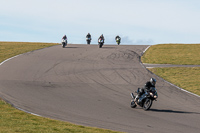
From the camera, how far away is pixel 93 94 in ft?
62.0

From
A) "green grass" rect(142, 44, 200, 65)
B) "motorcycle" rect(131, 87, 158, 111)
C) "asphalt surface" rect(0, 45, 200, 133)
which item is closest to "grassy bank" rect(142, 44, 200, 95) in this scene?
"green grass" rect(142, 44, 200, 65)

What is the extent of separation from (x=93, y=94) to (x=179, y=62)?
60.8 ft

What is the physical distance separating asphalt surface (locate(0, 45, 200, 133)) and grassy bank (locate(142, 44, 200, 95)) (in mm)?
1368

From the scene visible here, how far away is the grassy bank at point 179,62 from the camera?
24.8 metres

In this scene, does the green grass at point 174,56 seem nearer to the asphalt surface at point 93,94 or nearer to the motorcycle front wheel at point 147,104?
the asphalt surface at point 93,94

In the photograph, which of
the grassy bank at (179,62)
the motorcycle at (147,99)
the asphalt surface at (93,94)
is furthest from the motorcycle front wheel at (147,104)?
the grassy bank at (179,62)

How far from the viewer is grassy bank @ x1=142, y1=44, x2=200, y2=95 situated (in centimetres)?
2481

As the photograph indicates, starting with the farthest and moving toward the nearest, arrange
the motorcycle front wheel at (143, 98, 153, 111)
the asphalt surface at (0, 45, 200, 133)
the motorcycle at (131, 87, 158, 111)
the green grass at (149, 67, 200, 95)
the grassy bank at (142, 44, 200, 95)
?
the grassy bank at (142, 44, 200, 95) < the green grass at (149, 67, 200, 95) < the motorcycle front wheel at (143, 98, 153, 111) < the motorcycle at (131, 87, 158, 111) < the asphalt surface at (0, 45, 200, 133)

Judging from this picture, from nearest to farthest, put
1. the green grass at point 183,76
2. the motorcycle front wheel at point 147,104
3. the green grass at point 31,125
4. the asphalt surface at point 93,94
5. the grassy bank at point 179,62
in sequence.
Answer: the green grass at point 31,125 < the asphalt surface at point 93,94 < the motorcycle front wheel at point 147,104 < the green grass at point 183,76 < the grassy bank at point 179,62

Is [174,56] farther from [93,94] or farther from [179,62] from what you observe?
[93,94]

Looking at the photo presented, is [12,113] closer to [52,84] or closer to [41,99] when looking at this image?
[41,99]

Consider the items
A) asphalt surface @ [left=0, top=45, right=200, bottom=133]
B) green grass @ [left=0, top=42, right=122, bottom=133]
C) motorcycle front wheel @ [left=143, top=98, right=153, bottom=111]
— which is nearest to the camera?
green grass @ [left=0, top=42, right=122, bottom=133]

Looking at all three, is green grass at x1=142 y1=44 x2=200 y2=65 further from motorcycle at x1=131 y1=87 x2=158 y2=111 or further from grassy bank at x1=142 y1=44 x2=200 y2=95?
motorcycle at x1=131 y1=87 x2=158 y2=111

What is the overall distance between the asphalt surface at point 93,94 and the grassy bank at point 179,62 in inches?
53.9
